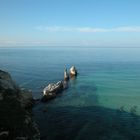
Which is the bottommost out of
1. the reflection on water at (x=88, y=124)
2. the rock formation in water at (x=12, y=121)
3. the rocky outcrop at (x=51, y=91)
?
the reflection on water at (x=88, y=124)

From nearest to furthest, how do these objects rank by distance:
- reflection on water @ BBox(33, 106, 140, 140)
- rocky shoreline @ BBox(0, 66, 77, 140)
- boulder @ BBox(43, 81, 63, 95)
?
Result: 1. rocky shoreline @ BBox(0, 66, 77, 140)
2. reflection on water @ BBox(33, 106, 140, 140)
3. boulder @ BBox(43, 81, 63, 95)

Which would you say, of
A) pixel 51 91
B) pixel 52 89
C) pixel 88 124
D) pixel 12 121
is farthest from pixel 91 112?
pixel 12 121

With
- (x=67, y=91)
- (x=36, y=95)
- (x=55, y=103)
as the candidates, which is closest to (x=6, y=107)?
(x=55, y=103)

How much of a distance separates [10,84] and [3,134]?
77.5ft

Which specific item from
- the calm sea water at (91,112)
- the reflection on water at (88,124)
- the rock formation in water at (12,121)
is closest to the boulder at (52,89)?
the calm sea water at (91,112)

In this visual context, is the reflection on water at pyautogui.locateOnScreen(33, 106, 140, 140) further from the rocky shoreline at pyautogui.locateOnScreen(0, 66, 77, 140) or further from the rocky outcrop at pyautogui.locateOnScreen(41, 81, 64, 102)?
the rocky outcrop at pyautogui.locateOnScreen(41, 81, 64, 102)

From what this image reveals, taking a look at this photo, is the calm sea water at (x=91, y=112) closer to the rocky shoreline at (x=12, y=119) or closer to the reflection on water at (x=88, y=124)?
the reflection on water at (x=88, y=124)

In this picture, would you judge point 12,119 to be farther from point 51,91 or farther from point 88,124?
point 51,91

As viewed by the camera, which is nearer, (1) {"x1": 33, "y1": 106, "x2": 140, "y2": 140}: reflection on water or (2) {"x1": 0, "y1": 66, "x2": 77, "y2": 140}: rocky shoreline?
(2) {"x1": 0, "y1": 66, "x2": 77, "y2": 140}: rocky shoreline

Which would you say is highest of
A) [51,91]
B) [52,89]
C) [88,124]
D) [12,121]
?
[12,121]

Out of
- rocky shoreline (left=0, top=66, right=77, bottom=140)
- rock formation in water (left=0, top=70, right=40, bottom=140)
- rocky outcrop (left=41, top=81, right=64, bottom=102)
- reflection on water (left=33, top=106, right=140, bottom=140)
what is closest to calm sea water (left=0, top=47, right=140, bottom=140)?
reflection on water (left=33, top=106, right=140, bottom=140)

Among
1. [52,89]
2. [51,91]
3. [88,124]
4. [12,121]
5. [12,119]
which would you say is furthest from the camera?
A: [52,89]

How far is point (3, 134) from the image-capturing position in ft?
98.4

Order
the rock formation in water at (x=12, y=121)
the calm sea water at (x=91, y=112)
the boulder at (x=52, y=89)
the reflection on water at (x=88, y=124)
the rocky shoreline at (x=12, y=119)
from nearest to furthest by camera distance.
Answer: the rock formation in water at (x=12, y=121) → the rocky shoreline at (x=12, y=119) → the reflection on water at (x=88, y=124) → the calm sea water at (x=91, y=112) → the boulder at (x=52, y=89)
